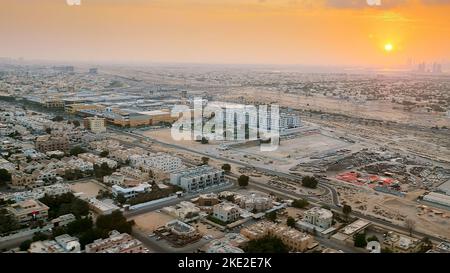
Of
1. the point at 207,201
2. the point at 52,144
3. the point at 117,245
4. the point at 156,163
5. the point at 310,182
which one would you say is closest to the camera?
the point at 117,245

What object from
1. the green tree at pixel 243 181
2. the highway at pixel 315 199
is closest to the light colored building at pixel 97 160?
the highway at pixel 315 199

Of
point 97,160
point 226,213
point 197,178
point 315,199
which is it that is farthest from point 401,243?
point 97,160

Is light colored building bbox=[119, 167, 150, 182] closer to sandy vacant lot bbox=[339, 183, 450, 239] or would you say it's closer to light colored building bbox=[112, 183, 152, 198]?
light colored building bbox=[112, 183, 152, 198]

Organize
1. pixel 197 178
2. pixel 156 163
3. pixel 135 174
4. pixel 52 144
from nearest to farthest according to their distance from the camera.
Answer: pixel 197 178, pixel 135 174, pixel 156 163, pixel 52 144

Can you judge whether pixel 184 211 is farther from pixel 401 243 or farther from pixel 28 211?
pixel 401 243

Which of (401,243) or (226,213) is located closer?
(401,243)

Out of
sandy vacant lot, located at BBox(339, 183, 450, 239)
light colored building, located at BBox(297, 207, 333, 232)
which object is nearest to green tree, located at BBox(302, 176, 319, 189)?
sandy vacant lot, located at BBox(339, 183, 450, 239)

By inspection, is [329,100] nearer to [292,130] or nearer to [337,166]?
[292,130]
